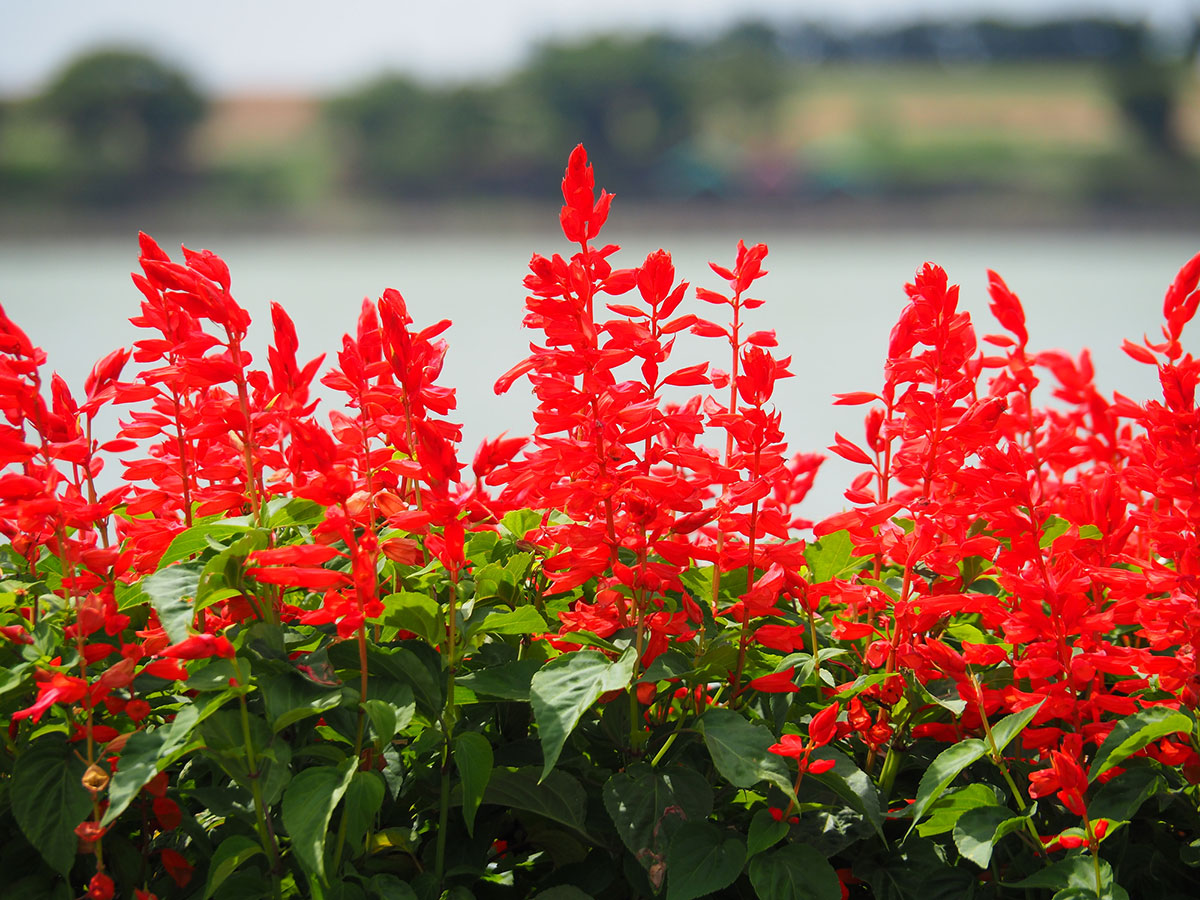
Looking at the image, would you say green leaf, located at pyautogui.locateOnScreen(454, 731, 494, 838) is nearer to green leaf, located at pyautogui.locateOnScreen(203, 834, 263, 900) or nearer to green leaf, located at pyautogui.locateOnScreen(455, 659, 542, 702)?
green leaf, located at pyautogui.locateOnScreen(455, 659, 542, 702)

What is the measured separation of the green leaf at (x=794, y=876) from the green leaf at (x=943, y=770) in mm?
104

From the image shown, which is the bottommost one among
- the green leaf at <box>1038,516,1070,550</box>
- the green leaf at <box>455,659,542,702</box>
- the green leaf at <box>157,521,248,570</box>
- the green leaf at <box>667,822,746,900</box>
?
the green leaf at <box>667,822,746,900</box>

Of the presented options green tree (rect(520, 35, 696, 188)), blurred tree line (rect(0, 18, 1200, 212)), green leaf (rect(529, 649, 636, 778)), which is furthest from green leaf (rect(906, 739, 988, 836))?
green tree (rect(520, 35, 696, 188))

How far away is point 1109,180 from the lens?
18125mm

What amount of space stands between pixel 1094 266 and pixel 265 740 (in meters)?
13.5

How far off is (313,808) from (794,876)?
0.51 meters

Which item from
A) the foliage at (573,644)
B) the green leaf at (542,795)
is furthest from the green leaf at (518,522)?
the green leaf at (542,795)

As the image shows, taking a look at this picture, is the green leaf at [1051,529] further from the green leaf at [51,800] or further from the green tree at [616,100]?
the green tree at [616,100]

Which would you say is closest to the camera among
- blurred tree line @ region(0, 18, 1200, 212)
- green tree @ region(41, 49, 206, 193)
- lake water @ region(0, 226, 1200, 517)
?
lake water @ region(0, 226, 1200, 517)

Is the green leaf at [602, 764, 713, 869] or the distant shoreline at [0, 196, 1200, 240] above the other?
the distant shoreline at [0, 196, 1200, 240]

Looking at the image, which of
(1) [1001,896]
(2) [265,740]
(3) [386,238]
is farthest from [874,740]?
(3) [386,238]

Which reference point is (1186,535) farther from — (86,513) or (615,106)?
(615,106)

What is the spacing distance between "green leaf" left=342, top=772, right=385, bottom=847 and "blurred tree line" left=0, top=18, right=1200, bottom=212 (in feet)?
57.4

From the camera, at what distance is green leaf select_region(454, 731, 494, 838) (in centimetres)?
113
